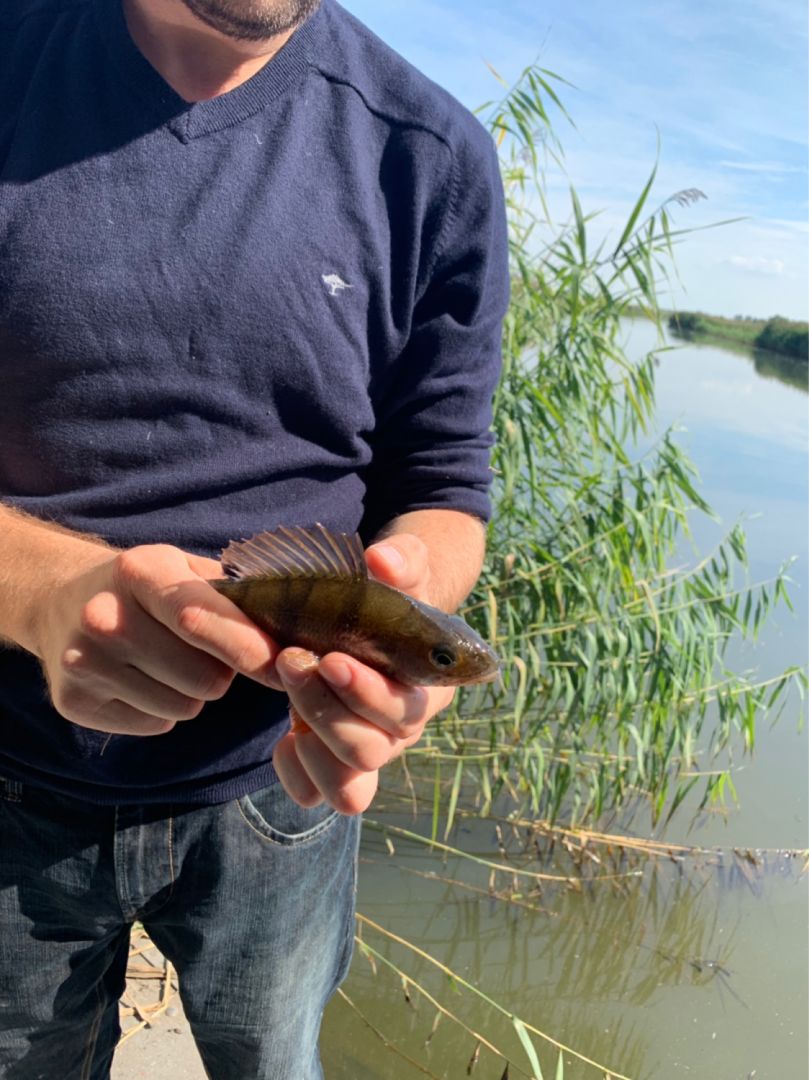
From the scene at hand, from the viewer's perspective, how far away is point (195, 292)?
61.0 inches

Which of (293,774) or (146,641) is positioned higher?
(146,641)

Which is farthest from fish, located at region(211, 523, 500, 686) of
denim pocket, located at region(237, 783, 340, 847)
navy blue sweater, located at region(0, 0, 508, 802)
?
denim pocket, located at region(237, 783, 340, 847)

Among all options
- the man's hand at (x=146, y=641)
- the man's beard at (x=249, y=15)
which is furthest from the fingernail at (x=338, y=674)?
the man's beard at (x=249, y=15)

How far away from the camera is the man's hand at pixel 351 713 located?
1.21m

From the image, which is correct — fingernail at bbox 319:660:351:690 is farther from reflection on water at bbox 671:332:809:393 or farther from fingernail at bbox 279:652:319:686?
reflection on water at bbox 671:332:809:393

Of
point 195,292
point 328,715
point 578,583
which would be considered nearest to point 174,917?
point 328,715

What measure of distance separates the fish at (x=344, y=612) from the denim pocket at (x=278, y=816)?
0.49 m

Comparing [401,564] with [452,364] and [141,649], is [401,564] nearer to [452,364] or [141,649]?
[141,649]

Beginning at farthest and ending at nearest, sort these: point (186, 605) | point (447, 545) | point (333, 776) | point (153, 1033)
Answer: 1. point (153, 1033)
2. point (447, 545)
3. point (333, 776)
4. point (186, 605)

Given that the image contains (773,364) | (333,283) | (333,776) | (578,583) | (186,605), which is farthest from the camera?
(773,364)

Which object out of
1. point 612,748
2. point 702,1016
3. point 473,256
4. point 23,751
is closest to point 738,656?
point 612,748

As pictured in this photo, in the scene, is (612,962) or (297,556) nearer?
(297,556)

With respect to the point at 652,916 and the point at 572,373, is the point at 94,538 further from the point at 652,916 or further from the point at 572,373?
the point at 652,916

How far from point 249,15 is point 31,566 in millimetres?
960
